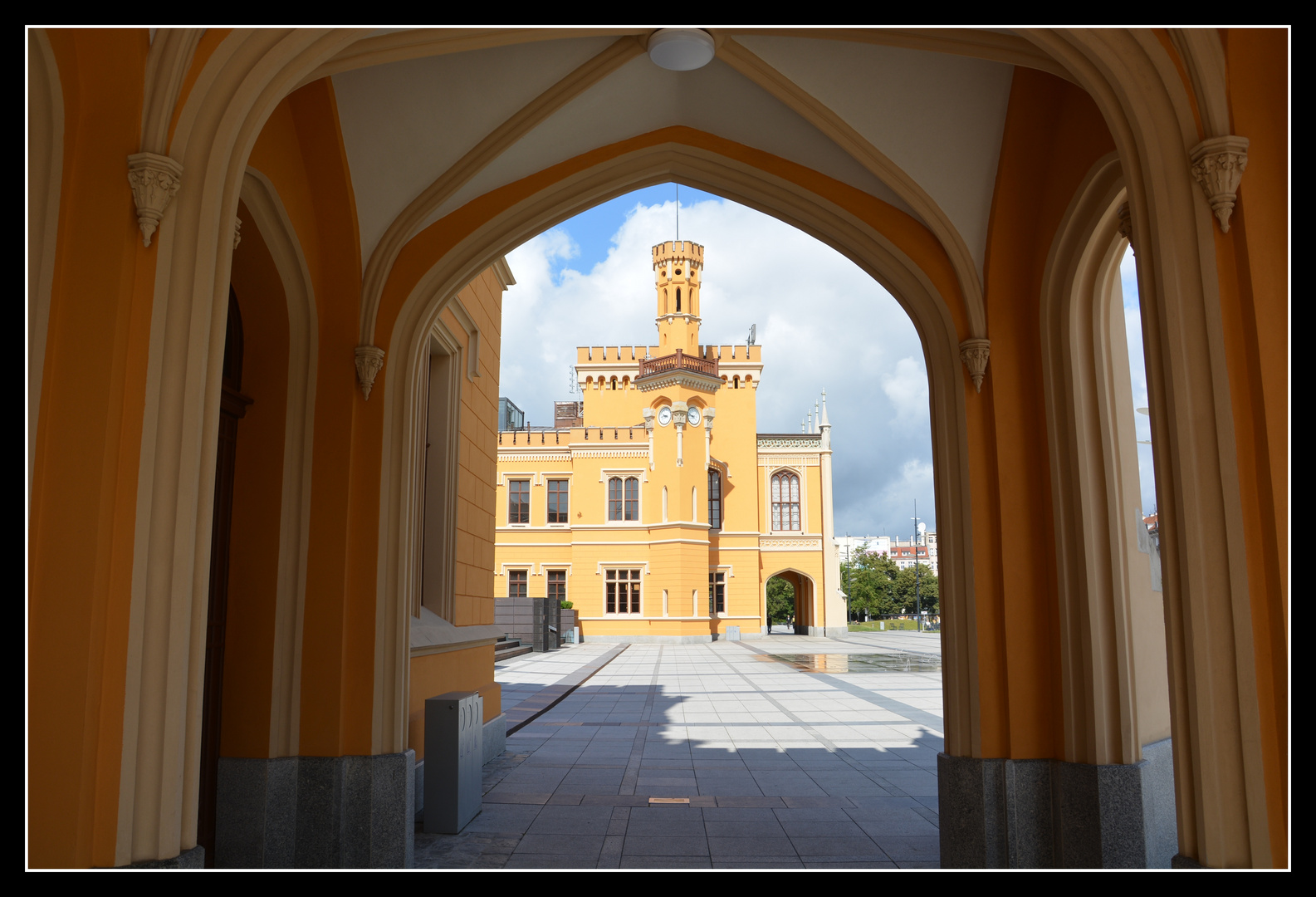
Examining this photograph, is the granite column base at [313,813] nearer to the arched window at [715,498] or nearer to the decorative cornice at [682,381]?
the decorative cornice at [682,381]

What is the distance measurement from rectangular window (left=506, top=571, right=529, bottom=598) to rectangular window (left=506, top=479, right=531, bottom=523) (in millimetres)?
2018

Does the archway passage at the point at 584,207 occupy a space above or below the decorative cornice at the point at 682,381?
below

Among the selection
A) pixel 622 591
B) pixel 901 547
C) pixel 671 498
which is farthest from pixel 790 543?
pixel 901 547

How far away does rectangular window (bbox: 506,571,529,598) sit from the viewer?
34.2 meters

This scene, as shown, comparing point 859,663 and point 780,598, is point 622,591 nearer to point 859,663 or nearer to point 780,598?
point 859,663

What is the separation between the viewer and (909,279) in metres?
5.68

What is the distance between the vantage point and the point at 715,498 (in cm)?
3678

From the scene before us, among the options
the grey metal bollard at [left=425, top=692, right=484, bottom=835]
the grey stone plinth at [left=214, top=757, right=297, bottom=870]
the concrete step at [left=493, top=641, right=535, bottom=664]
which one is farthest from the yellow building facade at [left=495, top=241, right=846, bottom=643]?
the grey stone plinth at [left=214, top=757, right=297, bottom=870]

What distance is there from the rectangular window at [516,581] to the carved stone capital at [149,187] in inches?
1259

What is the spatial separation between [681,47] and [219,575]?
394 centimetres

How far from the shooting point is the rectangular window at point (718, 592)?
35531 millimetres

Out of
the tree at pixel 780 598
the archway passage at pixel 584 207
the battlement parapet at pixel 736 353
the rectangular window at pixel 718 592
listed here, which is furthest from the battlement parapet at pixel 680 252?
the archway passage at pixel 584 207

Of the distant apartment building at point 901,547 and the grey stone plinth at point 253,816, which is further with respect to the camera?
the distant apartment building at point 901,547
